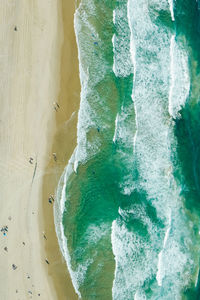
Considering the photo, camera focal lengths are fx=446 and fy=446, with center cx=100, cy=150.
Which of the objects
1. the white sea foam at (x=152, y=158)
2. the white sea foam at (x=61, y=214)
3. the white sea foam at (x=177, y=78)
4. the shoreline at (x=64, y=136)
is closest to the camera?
the white sea foam at (x=152, y=158)

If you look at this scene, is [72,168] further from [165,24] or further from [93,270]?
[165,24]

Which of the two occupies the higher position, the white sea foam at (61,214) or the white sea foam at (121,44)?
the white sea foam at (121,44)

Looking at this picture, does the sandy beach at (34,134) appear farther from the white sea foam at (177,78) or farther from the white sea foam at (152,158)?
the white sea foam at (177,78)

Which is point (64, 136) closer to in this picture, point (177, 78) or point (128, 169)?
point (128, 169)

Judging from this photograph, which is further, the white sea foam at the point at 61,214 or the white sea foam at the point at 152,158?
the white sea foam at the point at 61,214

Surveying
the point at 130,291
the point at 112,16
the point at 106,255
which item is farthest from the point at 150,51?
the point at 130,291

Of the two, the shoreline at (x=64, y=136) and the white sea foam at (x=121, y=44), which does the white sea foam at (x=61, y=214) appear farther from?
the white sea foam at (x=121, y=44)

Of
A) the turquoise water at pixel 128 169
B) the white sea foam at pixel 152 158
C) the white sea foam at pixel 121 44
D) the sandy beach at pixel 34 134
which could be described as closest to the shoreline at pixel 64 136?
the sandy beach at pixel 34 134

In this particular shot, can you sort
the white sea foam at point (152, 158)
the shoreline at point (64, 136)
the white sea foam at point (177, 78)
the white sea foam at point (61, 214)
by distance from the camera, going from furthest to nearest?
the white sea foam at point (177, 78) → the shoreline at point (64, 136) → the white sea foam at point (61, 214) → the white sea foam at point (152, 158)
